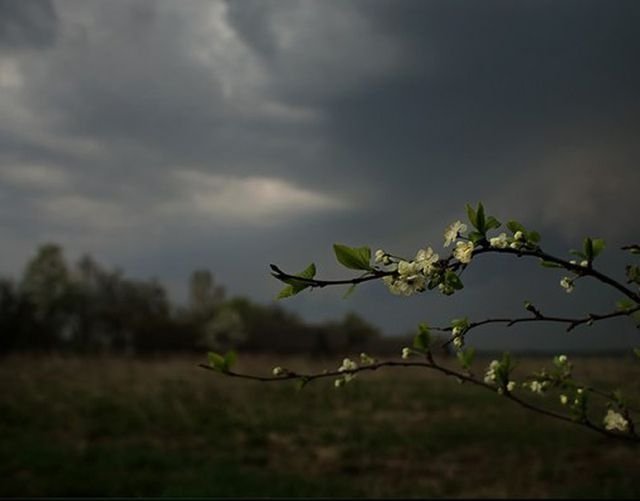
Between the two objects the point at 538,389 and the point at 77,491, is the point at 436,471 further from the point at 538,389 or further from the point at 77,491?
the point at 538,389

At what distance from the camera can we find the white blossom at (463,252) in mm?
1787

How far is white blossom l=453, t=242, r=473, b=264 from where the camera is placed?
1787 mm

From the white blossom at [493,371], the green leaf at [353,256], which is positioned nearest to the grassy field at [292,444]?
the white blossom at [493,371]

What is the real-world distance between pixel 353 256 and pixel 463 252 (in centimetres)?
26

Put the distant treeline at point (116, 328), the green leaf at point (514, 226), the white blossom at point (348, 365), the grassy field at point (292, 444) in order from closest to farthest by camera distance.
→ the green leaf at point (514, 226), the white blossom at point (348, 365), the grassy field at point (292, 444), the distant treeline at point (116, 328)

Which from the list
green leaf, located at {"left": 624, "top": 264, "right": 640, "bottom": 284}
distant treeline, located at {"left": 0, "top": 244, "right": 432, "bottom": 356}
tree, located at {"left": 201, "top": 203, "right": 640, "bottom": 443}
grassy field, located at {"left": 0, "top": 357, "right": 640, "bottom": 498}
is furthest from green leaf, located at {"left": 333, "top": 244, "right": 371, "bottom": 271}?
distant treeline, located at {"left": 0, "top": 244, "right": 432, "bottom": 356}

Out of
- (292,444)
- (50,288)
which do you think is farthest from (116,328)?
(292,444)

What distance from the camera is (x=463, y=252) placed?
1797 mm

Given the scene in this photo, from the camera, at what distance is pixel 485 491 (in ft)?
26.5

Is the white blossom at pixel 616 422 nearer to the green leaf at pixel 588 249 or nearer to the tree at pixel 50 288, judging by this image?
the green leaf at pixel 588 249

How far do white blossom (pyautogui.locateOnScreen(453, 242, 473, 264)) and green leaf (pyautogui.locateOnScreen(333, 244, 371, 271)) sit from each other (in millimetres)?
214

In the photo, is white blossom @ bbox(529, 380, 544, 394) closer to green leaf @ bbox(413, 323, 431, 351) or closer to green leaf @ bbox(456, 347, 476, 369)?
green leaf @ bbox(456, 347, 476, 369)

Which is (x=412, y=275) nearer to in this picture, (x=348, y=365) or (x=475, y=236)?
(x=475, y=236)

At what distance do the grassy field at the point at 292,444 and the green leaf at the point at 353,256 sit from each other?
4.24 metres
